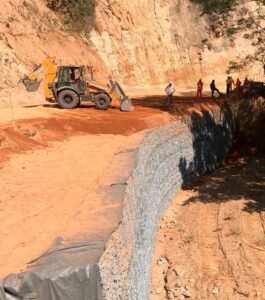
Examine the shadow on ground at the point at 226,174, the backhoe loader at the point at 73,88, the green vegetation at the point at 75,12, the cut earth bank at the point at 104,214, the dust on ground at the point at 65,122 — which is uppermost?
the green vegetation at the point at 75,12

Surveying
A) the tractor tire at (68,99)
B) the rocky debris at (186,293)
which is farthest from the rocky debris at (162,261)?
the tractor tire at (68,99)

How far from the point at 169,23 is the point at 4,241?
3278cm

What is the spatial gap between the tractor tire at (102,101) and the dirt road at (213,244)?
596 centimetres

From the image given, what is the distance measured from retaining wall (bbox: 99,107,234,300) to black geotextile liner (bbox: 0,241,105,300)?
0.22m

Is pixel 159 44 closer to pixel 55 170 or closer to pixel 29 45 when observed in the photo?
pixel 29 45

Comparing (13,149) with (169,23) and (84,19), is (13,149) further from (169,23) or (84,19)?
(169,23)

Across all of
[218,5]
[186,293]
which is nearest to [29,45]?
[218,5]

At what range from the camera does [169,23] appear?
3675 centimetres

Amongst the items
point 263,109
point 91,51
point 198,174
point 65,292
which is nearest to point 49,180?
point 65,292

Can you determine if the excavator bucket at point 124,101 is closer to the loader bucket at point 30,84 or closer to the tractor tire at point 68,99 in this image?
the tractor tire at point 68,99

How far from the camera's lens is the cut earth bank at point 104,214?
5211 mm

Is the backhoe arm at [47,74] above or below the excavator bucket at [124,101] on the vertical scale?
above

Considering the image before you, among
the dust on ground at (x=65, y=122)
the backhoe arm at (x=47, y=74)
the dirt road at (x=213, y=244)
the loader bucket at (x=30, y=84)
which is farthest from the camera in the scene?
the loader bucket at (x=30, y=84)

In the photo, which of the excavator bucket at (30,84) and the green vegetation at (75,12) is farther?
the green vegetation at (75,12)
